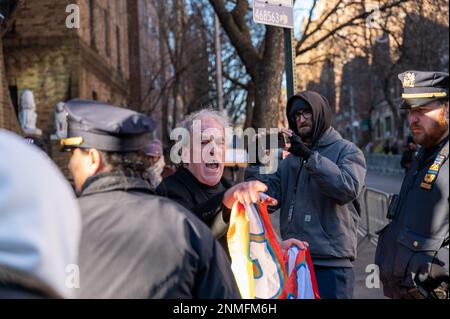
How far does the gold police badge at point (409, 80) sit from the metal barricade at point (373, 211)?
622cm

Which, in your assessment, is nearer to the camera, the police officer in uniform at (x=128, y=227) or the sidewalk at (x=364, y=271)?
the police officer in uniform at (x=128, y=227)

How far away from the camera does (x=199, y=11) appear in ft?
78.2

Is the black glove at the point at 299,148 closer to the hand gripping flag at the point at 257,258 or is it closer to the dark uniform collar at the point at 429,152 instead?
the dark uniform collar at the point at 429,152

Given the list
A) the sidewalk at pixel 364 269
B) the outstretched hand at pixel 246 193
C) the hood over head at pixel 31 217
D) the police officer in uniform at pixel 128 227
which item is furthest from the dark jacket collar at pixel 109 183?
the sidewalk at pixel 364 269

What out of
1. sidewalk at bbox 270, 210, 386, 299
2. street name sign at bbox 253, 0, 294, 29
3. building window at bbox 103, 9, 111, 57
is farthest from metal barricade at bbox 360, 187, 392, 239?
building window at bbox 103, 9, 111, 57

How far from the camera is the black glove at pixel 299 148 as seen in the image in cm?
367

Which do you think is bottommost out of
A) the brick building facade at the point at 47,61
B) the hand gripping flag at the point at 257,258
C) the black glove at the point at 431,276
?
the black glove at the point at 431,276

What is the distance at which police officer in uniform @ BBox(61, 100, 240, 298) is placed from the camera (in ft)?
6.42

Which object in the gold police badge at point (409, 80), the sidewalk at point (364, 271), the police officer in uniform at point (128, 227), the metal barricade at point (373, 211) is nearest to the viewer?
the police officer in uniform at point (128, 227)

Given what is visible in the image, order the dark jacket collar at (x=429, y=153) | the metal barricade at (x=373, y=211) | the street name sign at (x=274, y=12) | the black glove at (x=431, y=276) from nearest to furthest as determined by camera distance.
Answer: the black glove at (x=431, y=276) < the dark jacket collar at (x=429, y=153) < the street name sign at (x=274, y=12) < the metal barricade at (x=373, y=211)

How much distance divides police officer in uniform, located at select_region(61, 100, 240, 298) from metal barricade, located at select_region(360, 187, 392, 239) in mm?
Result: 7648

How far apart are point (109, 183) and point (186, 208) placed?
76 centimetres

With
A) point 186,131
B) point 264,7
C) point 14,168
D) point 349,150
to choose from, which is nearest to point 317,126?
point 349,150
